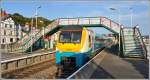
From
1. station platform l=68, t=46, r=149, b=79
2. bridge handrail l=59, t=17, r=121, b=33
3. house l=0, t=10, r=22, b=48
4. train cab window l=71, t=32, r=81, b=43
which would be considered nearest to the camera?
station platform l=68, t=46, r=149, b=79

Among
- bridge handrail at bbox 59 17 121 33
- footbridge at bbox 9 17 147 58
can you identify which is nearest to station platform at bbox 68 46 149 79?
footbridge at bbox 9 17 147 58

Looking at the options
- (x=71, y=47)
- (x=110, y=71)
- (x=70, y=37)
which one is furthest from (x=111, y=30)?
(x=110, y=71)

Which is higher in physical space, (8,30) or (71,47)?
(8,30)

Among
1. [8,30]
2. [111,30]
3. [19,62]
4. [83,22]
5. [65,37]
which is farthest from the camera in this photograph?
[8,30]

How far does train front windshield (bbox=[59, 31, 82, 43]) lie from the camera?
20.1m

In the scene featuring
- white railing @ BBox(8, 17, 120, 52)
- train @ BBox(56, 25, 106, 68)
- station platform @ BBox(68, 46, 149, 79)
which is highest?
white railing @ BBox(8, 17, 120, 52)

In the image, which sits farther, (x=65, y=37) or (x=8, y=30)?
(x=8, y=30)

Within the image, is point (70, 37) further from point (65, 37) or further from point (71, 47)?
point (71, 47)

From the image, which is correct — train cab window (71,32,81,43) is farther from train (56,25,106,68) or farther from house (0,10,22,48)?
house (0,10,22,48)

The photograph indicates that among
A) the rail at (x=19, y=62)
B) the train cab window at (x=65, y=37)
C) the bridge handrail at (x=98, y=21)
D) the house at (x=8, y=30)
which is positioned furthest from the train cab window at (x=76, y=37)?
the house at (x=8, y=30)

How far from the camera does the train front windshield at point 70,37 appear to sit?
20094mm

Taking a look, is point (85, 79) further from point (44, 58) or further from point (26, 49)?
point (26, 49)

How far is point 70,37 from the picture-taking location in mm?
20203

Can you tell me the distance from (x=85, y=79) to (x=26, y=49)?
30377mm
